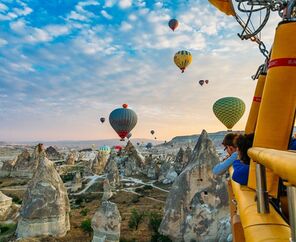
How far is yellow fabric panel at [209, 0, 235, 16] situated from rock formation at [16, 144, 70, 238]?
1376 cm

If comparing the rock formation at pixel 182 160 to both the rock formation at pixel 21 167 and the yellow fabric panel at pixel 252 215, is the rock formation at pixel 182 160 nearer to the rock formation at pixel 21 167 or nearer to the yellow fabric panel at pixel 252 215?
the rock formation at pixel 21 167

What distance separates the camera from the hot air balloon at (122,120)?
4006 cm

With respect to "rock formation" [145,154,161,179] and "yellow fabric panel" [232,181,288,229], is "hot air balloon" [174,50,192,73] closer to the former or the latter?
"rock formation" [145,154,161,179]

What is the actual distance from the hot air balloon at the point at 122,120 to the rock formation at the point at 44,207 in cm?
2285

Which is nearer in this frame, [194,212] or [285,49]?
[285,49]

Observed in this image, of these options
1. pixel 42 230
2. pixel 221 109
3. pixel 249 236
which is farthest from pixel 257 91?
pixel 221 109

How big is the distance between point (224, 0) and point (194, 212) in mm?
10119

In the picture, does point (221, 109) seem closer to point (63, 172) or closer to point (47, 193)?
point (47, 193)

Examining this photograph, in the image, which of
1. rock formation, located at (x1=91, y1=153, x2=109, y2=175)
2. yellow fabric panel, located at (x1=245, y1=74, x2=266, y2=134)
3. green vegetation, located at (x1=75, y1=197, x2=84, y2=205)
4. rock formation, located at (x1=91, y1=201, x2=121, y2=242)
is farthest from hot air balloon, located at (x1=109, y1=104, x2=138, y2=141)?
yellow fabric panel, located at (x1=245, y1=74, x2=266, y2=134)

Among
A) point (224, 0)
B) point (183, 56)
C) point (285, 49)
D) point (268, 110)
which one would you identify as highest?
point (183, 56)

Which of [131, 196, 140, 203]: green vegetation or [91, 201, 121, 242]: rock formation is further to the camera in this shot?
[131, 196, 140, 203]: green vegetation

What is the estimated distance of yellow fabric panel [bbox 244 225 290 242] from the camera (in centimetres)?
157

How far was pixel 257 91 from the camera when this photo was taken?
4641 millimetres

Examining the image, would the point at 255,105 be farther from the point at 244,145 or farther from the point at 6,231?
the point at 6,231
